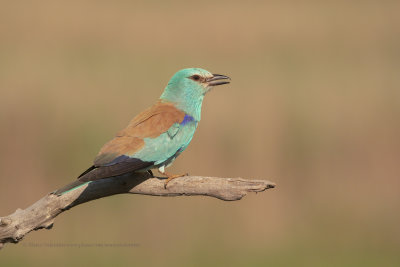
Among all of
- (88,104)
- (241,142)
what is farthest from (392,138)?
(88,104)

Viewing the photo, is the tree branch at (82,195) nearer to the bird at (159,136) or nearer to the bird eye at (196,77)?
the bird at (159,136)

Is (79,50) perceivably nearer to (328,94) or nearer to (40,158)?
(40,158)

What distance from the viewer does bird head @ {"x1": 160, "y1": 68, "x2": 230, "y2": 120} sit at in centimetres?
528

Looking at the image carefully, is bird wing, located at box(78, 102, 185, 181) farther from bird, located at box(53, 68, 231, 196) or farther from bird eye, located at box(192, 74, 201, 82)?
bird eye, located at box(192, 74, 201, 82)

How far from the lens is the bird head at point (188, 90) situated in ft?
17.3

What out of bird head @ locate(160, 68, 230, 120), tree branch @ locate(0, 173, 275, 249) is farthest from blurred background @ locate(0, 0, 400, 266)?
tree branch @ locate(0, 173, 275, 249)

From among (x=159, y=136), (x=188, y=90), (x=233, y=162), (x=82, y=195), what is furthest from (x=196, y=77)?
(x=233, y=162)

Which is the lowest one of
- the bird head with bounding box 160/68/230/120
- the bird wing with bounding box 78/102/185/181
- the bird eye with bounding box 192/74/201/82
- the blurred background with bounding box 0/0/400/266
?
the blurred background with bounding box 0/0/400/266

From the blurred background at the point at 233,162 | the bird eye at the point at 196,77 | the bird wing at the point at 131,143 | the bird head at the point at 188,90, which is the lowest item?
the blurred background at the point at 233,162

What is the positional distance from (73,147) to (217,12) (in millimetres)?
5702

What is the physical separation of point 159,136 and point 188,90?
0.67 meters

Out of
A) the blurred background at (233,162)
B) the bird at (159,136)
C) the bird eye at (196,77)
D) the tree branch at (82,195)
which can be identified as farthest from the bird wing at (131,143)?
the blurred background at (233,162)

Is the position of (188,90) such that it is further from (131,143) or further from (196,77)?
(131,143)

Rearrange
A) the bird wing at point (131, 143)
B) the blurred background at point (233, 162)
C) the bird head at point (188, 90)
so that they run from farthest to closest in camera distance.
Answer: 1. the blurred background at point (233, 162)
2. the bird head at point (188, 90)
3. the bird wing at point (131, 143)
